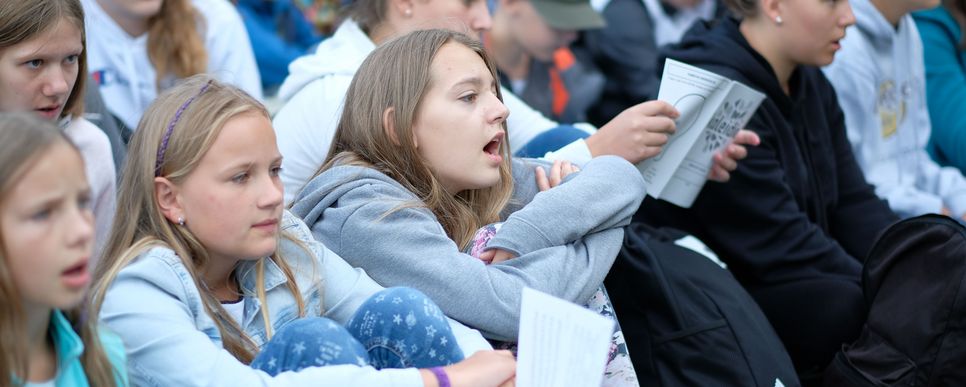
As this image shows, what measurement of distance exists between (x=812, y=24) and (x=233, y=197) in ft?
6.21

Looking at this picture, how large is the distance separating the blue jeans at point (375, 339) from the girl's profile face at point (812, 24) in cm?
171

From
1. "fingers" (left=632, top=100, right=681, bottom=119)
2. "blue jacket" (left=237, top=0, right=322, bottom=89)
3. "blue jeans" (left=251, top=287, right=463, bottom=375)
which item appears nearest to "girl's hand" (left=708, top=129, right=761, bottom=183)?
"fingers" (left=632, top=100, right=681, bottom=119)

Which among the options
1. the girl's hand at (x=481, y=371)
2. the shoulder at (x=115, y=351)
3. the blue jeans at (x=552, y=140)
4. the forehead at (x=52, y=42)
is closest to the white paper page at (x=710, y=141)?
the blue jeans at (x=552, y=140)

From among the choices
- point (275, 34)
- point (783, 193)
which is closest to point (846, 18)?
point (783, 193)

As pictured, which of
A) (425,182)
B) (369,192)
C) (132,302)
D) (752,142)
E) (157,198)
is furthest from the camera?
(752,142)

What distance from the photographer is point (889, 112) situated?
375 centimetres

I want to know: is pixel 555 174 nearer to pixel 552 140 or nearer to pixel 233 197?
pixel 552 140

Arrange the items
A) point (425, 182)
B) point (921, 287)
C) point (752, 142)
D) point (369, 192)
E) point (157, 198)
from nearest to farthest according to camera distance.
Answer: point (157, 198) < point (369, 192) < point (425, 182) < point (921, 287) < point (752, 142)

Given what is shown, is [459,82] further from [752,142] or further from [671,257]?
[752,142]

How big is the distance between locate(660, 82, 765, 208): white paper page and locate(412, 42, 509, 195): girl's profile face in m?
0.67

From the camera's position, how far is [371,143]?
7.58 feet

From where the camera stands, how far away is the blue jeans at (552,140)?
290 centimetres

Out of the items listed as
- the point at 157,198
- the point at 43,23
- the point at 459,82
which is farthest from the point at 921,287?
the point at 43,23

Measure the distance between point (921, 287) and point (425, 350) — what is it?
1.30 m
